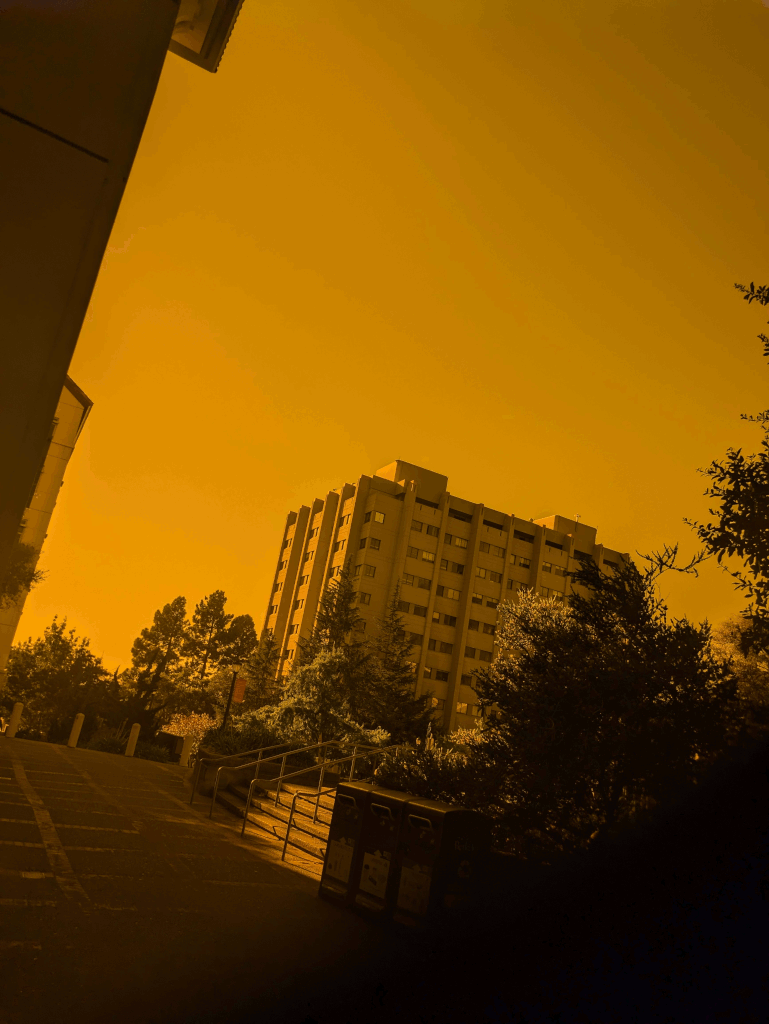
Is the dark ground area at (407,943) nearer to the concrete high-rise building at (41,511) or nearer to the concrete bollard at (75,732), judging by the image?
the concrete bollard at (75,732)

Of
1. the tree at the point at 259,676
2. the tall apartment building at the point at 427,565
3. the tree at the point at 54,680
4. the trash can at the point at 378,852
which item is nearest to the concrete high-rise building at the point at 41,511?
the tree at the point at 54,680

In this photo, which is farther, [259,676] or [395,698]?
[259,676]

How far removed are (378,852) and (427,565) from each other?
55.0 metres

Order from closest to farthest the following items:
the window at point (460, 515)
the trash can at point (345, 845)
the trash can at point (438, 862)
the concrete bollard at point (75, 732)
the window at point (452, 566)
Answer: the trash can at point (438, 862), the trash can at point (345, 845), the concrete bollard at point (75, 732), the window at point (452, 566), the window at point (460, 515)

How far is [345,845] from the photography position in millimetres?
8172

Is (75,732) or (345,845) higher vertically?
(345,845)

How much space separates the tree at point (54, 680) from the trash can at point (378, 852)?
41.6 metres

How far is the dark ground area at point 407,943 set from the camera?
4.57 m

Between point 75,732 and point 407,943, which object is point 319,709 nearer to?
point 75,732

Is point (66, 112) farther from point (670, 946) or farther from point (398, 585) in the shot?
point (398, 585)

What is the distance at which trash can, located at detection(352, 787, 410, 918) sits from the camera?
7.54 meters

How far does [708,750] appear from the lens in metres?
7.25

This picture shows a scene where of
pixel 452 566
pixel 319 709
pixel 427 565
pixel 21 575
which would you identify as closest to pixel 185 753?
pixel 319 709

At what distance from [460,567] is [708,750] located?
57.9m
